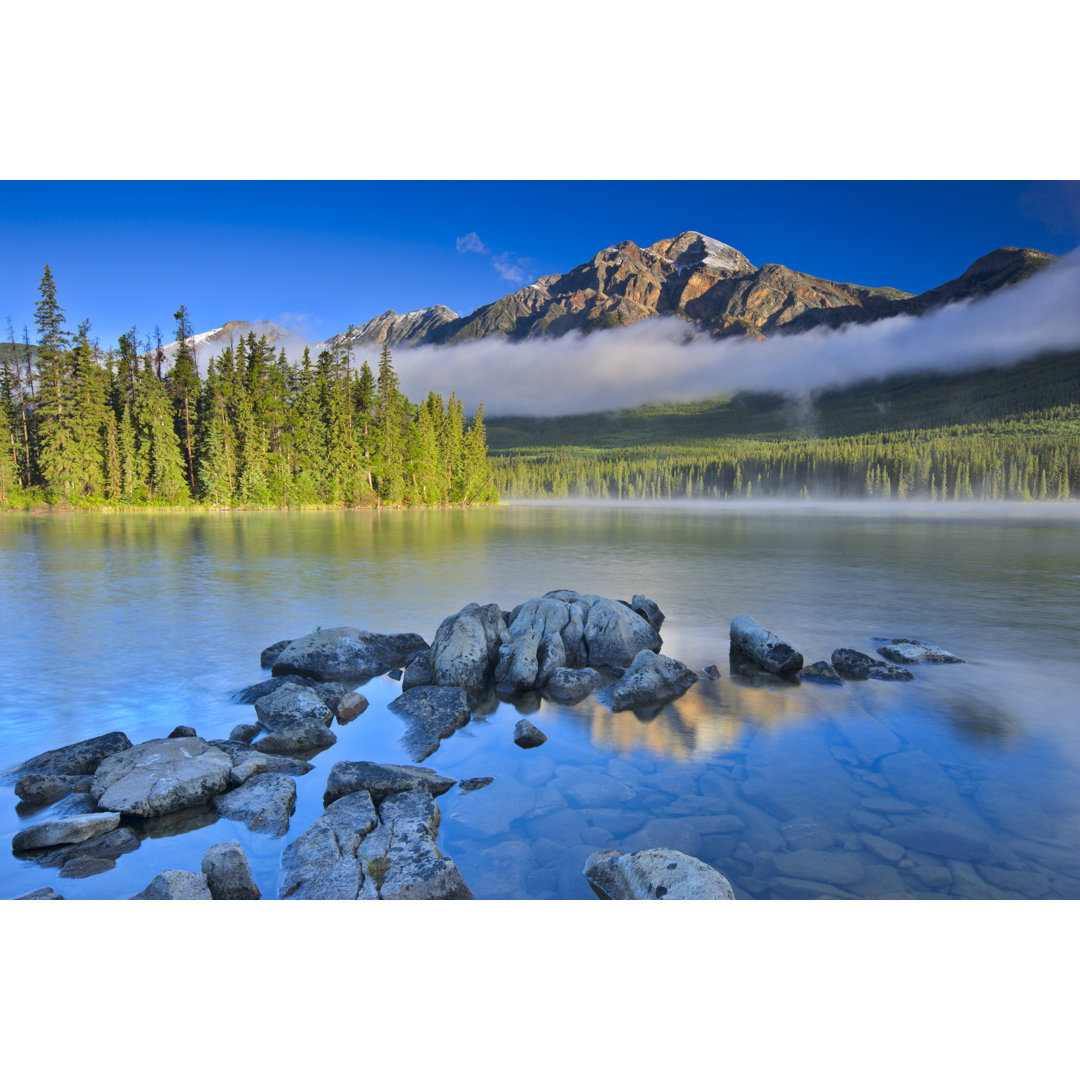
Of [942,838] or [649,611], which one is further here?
[649,611]

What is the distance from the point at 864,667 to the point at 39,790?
10449 millimetres

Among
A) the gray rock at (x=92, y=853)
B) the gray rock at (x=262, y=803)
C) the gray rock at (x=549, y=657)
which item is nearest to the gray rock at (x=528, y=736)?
the gray rock at (x=549, y=657)

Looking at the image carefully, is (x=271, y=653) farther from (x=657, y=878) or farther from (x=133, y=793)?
(x=657, y=878)

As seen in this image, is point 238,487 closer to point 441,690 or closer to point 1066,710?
point 441,690

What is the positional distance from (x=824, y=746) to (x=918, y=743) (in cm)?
113

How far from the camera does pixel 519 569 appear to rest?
22.9 m

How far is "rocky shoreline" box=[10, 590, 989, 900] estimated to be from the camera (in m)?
4.29

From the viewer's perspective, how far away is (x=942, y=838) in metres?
5.04

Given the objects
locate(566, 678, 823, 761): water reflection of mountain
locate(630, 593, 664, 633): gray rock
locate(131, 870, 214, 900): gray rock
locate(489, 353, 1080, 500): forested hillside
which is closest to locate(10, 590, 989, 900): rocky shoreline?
locate(131, 870, 214, 900): gray rock

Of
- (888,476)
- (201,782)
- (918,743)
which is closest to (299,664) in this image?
(201,782)

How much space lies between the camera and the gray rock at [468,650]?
349 inches

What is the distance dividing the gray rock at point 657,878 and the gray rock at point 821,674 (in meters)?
5.82

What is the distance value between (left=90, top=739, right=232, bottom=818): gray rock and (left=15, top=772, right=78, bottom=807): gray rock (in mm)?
317

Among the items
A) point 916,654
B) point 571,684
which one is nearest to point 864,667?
point 916,654
